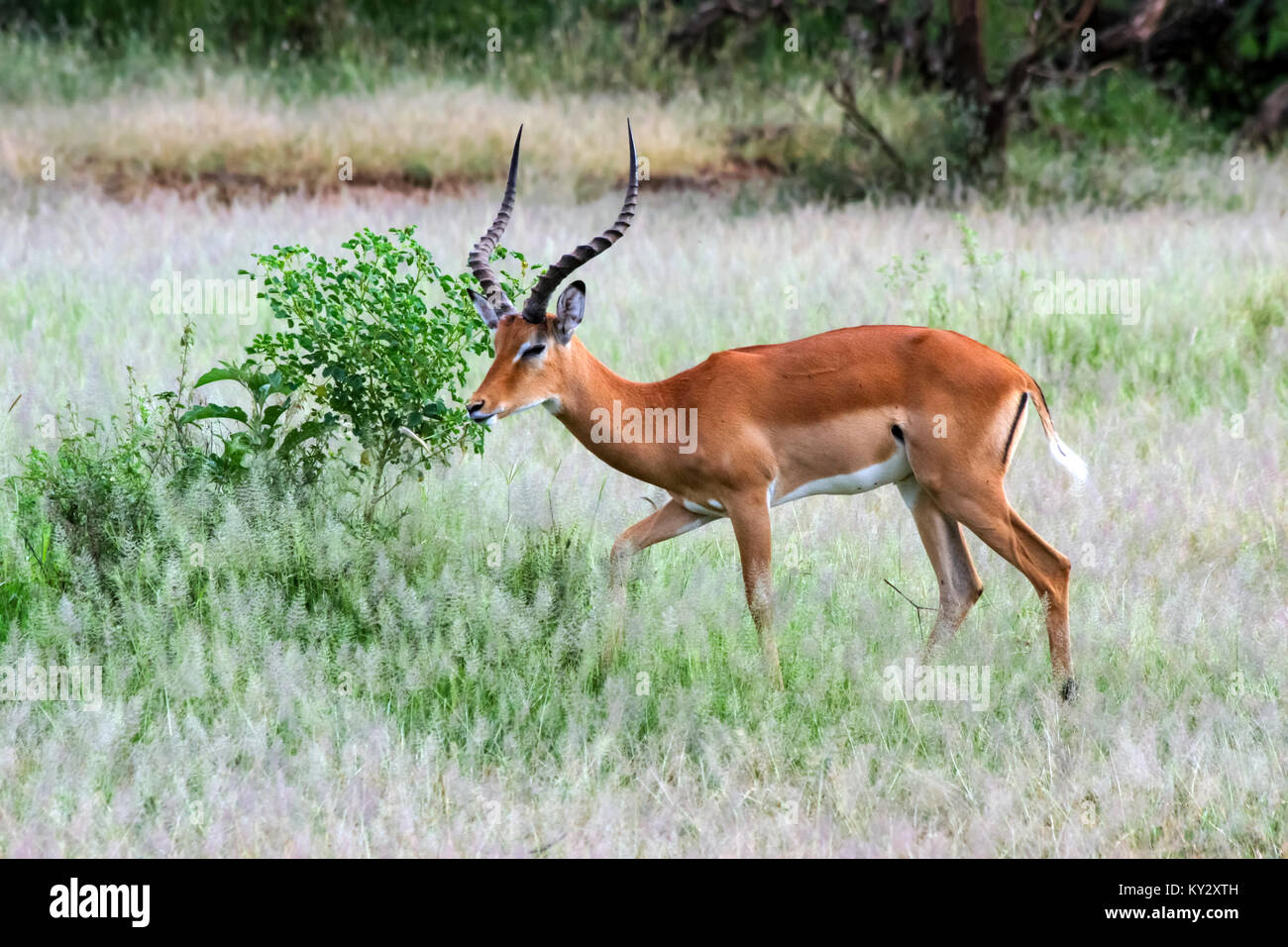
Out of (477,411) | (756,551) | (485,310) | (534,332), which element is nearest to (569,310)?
(534,332)

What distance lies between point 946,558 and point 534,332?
157 centimetres

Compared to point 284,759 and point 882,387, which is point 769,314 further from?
point 284,759

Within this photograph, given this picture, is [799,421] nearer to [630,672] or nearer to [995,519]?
[995,519]

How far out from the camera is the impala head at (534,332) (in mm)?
5012

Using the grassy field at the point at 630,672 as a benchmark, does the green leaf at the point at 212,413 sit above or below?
above

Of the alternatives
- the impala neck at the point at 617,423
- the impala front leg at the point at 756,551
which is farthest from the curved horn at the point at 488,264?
the impala front leg at the point at 756,551

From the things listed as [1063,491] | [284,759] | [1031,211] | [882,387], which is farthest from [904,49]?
[284,759]

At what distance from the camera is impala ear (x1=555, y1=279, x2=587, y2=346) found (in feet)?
16.8

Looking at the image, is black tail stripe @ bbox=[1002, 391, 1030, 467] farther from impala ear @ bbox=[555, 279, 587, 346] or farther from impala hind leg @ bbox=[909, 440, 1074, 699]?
impala ear @ bbox=[555, 279, 587, 346]

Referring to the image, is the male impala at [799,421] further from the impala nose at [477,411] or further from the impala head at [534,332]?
the impala nose at [477,411]

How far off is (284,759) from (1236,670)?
113 inches

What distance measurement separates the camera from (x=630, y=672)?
4977 mm

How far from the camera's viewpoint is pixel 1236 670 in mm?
5074

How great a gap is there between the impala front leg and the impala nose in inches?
33.0
